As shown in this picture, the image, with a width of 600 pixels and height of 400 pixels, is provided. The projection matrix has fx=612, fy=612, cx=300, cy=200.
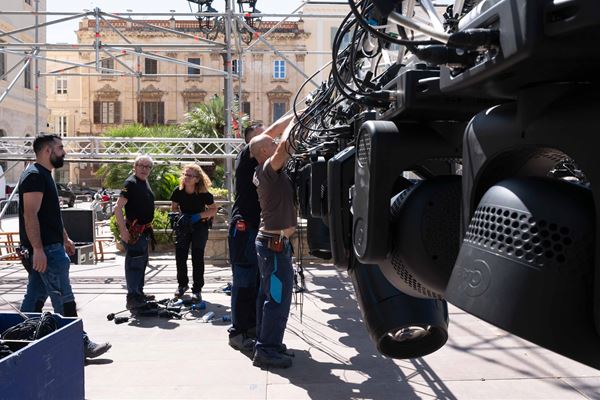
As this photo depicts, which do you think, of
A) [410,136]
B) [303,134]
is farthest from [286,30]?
[410,136]

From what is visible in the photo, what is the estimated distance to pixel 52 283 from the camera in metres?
5.02

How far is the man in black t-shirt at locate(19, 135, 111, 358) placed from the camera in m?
4.93

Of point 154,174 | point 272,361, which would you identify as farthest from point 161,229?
point 272,361

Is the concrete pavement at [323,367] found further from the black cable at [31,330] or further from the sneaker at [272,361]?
the black cable at [31,330]

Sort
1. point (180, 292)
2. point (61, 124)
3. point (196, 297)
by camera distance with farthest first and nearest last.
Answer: point (61, 124), point (180, 292), point (196, 297)

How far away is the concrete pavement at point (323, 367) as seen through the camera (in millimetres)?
4453

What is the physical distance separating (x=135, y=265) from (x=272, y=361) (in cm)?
274

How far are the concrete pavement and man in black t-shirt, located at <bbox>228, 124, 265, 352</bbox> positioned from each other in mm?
215

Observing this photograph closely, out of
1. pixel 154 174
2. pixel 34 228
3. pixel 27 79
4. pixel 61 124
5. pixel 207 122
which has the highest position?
pixel 27 79

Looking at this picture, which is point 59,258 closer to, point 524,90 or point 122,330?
point 122,330

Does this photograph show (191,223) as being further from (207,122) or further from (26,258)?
(207,122)

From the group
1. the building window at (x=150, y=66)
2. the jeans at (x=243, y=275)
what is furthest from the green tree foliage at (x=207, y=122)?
the jeans at (x=243, y=275)

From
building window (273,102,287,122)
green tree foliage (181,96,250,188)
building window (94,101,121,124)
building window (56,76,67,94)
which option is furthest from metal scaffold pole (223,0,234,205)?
building window (56,76,67,94)

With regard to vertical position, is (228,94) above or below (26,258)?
above
